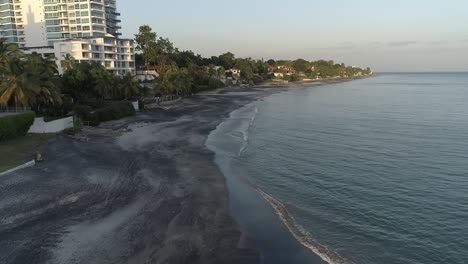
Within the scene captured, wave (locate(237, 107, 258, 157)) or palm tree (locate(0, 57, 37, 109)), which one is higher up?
palm tree (locate(0, 57, 37, 109))

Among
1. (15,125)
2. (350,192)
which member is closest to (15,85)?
(15,125)

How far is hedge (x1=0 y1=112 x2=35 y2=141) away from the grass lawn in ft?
2.15

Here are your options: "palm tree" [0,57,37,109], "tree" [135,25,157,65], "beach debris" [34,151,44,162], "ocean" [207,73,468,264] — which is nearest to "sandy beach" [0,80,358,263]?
"beach debris" [34,151,44,162]

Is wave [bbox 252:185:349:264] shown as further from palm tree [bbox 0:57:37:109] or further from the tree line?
the tree line

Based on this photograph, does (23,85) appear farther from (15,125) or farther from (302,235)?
(302,235)

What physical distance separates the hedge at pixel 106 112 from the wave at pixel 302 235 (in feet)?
131

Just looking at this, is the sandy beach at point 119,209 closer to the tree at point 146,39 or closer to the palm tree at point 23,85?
the palm tree at point 23,85

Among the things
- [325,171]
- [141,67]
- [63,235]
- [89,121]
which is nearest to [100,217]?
[63,235]

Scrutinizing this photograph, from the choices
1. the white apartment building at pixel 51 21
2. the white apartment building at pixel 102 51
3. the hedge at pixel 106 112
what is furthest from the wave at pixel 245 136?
the white apartment building at pixel 51 21

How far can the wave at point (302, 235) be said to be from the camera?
20062mm

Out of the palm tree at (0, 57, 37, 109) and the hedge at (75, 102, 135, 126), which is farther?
the hedge at (75, 102, 135, 126)

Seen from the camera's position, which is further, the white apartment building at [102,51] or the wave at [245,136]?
the white apartment building at [102,51]

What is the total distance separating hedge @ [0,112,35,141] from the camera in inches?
1633

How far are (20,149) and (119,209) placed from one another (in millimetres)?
20503
